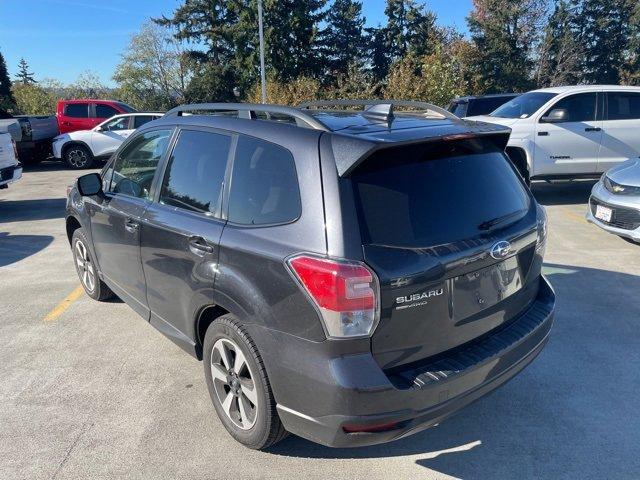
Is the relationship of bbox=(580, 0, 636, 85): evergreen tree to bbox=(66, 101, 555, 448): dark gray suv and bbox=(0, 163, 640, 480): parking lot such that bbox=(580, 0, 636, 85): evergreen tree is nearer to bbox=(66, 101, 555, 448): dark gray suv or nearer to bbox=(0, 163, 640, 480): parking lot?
bbox=(0, 163, 640, 480): parking lot

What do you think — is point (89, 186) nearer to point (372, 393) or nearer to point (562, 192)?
point (372, 393)

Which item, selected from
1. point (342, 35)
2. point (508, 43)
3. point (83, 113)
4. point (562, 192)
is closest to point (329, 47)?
point (342, 35)

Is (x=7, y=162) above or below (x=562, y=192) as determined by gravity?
above

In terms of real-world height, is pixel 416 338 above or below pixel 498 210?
below

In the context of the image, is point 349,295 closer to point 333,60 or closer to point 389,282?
point 389,282

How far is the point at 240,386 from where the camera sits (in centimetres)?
280

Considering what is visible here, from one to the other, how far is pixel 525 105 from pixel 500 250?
8.04 metres

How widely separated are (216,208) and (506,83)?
45.8m

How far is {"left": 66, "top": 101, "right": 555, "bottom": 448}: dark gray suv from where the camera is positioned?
225cm

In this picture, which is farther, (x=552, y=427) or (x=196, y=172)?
(x=196, y=172)

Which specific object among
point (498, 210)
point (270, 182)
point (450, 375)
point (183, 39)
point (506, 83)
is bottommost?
point (450, 375)

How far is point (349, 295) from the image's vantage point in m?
2.20

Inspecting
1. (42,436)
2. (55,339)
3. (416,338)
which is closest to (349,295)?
(416,338)

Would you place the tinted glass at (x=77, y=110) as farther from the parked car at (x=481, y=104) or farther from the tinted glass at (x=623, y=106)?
the tinted glass at (x=623, y=106)
